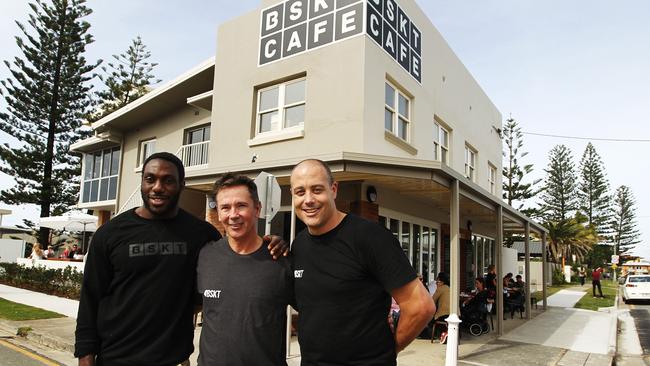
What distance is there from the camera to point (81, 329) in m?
2.66

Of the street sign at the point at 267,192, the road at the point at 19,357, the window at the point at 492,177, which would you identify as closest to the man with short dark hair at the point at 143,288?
the street sign at the point at 267,192

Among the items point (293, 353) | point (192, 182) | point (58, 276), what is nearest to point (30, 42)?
point (58, 276)

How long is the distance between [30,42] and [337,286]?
33825mm

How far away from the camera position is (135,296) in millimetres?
2664

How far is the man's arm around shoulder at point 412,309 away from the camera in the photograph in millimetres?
2441

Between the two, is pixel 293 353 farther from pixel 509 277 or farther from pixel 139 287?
pixel 509 277

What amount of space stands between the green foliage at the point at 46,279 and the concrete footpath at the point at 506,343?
3.27 ft

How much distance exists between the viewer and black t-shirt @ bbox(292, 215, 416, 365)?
94.4 inches

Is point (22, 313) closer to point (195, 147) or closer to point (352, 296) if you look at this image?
point (195, 147)

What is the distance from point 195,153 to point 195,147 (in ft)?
0.75

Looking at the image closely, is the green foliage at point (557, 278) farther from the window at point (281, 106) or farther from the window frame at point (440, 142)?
the window at point (281, 106)

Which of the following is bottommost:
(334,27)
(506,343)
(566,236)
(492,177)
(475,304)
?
(506,343)

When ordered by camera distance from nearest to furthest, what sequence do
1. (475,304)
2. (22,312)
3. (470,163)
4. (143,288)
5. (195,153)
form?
(143,288) → (475,304) → (22,312) → (195,153) → (470,163)

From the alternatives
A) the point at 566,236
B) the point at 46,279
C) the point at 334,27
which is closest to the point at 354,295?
the point at 334,27
